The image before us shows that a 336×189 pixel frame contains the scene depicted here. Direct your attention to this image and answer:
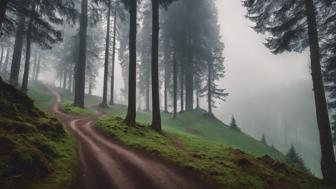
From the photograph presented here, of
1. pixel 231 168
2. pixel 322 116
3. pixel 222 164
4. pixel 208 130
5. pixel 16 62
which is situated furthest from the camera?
pixel 208 130

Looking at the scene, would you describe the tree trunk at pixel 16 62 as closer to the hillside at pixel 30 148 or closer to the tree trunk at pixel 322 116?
the hillside at pixel 30 148

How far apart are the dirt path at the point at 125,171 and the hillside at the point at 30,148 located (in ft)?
1.64

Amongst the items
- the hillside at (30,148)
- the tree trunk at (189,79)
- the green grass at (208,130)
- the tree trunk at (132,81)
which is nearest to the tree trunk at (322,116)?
the hillside at (30,148)

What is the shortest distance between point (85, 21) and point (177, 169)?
67.3ft

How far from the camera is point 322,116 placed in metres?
10.1

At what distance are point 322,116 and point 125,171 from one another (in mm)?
7983

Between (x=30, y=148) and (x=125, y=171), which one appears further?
(x=125, y=171)

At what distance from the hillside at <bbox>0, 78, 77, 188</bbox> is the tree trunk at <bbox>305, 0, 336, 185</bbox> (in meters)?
9.25

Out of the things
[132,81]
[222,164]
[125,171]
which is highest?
[132,81]

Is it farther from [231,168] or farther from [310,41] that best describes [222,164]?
[310,41]

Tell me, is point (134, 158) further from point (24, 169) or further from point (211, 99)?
point (211, 99)

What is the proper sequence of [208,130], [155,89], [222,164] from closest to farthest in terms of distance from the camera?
1. [222,164]
2. [155,89]
3. [208,130]

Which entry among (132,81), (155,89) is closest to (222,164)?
(155,89)

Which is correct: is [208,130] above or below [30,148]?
below
